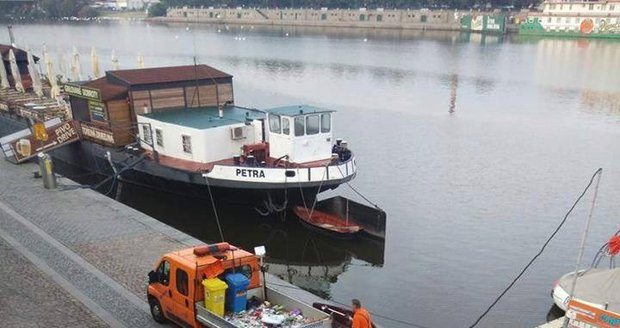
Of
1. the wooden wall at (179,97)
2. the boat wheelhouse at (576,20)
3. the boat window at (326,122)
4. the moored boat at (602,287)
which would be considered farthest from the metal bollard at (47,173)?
the boat wheelhouse at (576,20)

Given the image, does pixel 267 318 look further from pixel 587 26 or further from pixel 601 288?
pixel 587 26

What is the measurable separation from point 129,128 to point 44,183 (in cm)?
553

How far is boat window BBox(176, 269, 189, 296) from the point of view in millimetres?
11734

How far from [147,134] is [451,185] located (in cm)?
1570

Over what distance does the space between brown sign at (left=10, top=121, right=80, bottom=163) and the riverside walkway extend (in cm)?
439

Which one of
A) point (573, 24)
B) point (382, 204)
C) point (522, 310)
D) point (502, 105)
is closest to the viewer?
point (522, 310)

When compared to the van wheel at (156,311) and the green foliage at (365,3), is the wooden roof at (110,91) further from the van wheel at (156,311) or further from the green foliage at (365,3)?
the green foliage at (365,3)

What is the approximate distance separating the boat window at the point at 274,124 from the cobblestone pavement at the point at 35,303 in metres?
10.6

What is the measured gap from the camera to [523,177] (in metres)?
29.6

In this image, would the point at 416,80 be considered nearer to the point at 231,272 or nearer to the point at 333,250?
the point at 333,250

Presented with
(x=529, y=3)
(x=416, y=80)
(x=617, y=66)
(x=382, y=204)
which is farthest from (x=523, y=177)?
(x=529, y=3)

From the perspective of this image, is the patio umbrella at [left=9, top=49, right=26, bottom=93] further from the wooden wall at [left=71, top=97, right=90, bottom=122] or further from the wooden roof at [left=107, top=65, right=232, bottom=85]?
the wooden roof at [left=107, top=65, right=232, bottom=85]

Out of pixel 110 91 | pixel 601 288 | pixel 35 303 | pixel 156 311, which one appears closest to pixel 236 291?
pixel 156 311

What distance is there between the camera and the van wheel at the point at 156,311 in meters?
12.7
